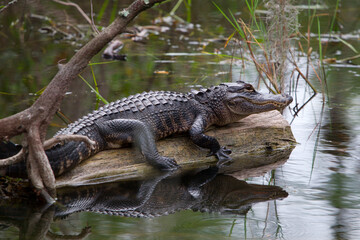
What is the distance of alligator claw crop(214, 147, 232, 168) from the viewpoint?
16.7 feet

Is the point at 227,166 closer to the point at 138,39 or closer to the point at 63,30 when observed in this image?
the point at 138,39

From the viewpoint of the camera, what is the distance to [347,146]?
18.4ft

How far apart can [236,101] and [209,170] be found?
0.82 meters

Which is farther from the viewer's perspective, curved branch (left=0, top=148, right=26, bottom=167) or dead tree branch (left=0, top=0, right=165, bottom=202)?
curved branch (left=0, top=148, right=26, bottom=167)

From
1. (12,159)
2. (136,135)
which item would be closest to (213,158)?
(136,135)

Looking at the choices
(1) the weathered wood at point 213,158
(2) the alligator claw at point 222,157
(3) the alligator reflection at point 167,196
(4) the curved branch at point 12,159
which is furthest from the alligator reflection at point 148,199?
(4) the curved branch at point 12,159

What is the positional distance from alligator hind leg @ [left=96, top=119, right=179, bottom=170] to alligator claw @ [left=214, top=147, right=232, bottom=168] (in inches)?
21.2

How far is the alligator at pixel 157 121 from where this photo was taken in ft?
14.7

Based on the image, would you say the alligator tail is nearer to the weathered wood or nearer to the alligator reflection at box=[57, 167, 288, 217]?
the weathered wood

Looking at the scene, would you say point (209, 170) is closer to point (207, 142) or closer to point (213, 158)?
point (213, 158)

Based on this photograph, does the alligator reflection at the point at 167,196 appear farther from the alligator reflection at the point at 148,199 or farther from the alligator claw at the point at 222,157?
the alligator claw at the point at 222,157

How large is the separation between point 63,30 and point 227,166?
7323 mm

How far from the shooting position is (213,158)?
16.9 feet

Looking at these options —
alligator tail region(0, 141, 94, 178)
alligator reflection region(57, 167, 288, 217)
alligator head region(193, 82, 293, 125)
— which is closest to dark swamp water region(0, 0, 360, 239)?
alligator reflection region(57, 167, 288, 217)
